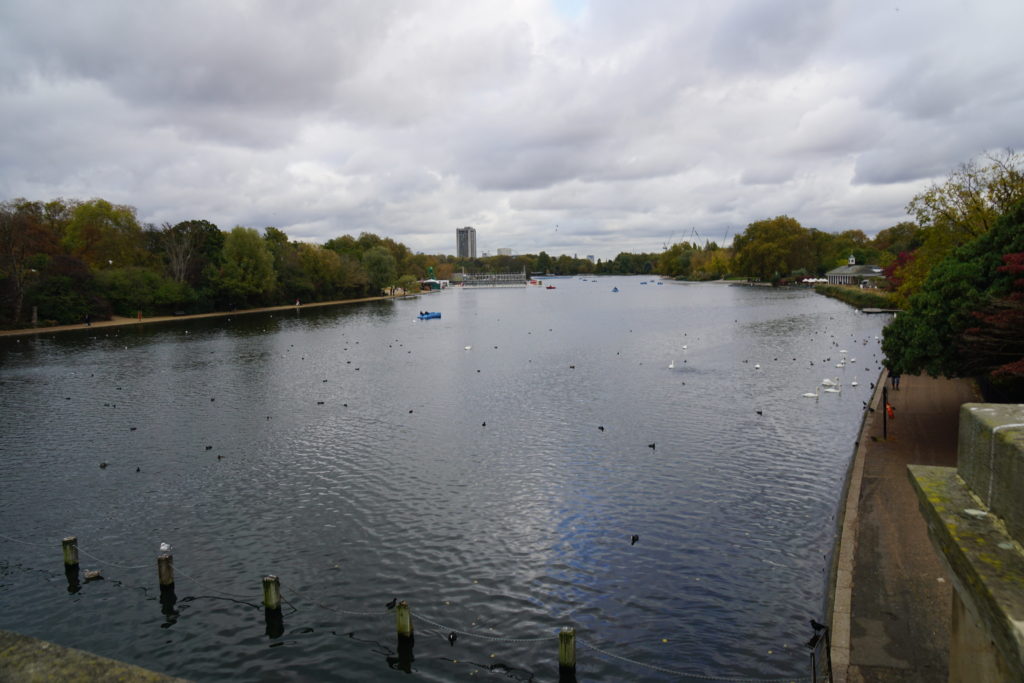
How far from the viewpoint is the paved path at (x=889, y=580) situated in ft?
34.4

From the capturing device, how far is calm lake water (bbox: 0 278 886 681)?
43.2 ft

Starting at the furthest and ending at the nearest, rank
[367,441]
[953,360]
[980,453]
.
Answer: [367,441]
[953,360]
[980,453]

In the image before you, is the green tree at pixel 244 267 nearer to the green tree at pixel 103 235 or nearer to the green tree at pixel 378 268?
the green tree at pixel 103 235

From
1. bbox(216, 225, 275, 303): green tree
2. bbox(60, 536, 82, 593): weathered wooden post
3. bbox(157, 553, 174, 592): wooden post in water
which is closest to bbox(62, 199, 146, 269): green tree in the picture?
bbox(216, 225, 275, 303): green tree

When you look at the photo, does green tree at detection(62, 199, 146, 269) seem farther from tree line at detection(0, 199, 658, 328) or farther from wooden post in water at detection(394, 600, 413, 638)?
wooden post in water at detection(394, 600, 413, 638)

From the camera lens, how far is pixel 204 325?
8481 cm

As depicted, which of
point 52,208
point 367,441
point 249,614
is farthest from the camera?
point 52,208

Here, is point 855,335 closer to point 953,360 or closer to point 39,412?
point 953,360

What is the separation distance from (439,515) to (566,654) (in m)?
8.35

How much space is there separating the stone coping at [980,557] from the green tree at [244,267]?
111 metres

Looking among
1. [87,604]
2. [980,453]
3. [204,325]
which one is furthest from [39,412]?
[204,325]

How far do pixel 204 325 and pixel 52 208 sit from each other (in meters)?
49.6

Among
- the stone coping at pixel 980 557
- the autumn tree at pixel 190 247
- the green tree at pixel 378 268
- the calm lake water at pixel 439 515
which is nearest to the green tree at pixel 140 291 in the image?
the autumn tree at pixel 190 247

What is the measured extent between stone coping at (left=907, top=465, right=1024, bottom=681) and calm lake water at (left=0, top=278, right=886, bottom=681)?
993 centimetres
